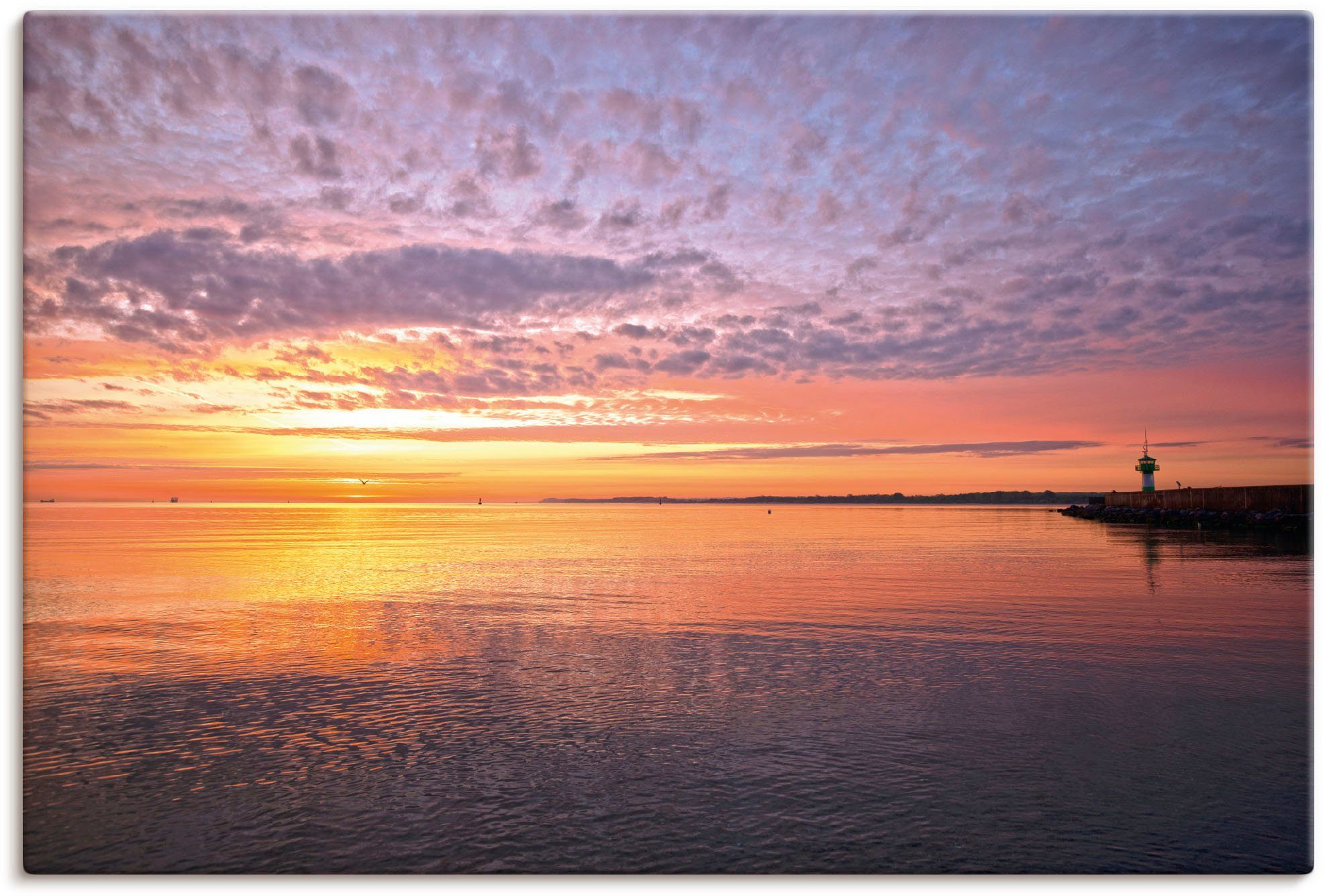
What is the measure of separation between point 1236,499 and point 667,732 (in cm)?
5725

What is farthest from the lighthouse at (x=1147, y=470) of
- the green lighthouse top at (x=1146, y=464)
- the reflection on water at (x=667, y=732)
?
the reflection on water at (x=667, y=732)

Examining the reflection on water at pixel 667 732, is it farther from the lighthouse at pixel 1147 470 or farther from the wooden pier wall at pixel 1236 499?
the lighthouse at pixel 1147 470

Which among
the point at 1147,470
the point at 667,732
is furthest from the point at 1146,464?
the point at 667,732

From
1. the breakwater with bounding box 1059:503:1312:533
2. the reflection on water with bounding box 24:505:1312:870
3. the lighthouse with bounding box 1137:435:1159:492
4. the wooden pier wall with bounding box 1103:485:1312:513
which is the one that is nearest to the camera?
the reflection on water with bounding box 24:505:1312:870

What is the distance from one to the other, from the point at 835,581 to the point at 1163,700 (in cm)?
1139

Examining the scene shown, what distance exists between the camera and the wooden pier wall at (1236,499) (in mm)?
44062

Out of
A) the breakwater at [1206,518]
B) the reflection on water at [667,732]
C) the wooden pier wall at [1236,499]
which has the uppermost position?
the wooden pier wall at [1236,499]

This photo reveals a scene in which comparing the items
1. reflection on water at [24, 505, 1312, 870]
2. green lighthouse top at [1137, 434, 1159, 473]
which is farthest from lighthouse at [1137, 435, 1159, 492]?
reflection on water at [24, 505, 1312, 870]

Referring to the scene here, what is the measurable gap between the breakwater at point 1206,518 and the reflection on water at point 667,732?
29.4 m

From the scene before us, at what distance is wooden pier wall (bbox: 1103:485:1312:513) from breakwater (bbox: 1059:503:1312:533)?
41 centimetres

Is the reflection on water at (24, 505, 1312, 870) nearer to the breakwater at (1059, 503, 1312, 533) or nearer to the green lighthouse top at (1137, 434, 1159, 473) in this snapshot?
the breakwater at (1059, 503, 1312, 533)

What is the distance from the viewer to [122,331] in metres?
12.5

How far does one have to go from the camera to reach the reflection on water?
223 inches

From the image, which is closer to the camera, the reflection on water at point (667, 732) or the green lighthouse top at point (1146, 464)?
the reflection on water at point (667, 732)
